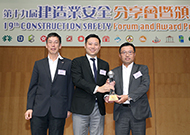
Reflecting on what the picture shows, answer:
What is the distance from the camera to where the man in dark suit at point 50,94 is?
A: 2018 millimetres

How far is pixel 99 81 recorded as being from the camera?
2211 millimetres

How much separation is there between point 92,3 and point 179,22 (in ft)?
7.05

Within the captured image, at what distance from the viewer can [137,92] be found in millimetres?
2209

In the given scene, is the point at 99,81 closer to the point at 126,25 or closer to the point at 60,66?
the point at 60,66

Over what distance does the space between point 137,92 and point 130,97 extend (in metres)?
0.11

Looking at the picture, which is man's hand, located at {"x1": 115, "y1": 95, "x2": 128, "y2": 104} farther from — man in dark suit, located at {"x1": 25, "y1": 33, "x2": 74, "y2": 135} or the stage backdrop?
the stage backdrop

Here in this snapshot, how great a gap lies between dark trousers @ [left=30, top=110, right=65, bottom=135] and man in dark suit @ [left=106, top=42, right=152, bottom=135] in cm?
73

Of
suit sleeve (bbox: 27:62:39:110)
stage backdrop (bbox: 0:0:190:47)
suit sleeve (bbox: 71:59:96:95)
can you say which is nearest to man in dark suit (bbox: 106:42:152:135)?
suit sleeve (bbox: 71:59:96:95)

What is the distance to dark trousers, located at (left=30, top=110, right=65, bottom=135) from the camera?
199cm

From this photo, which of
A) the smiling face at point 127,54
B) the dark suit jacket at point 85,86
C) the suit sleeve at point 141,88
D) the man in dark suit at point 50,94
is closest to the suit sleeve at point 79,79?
the dark suit jacket at point 85,86

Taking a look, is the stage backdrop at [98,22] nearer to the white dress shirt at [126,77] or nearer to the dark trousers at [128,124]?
the white dress shirt at [126,77]

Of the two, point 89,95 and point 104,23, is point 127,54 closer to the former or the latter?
point 89,95

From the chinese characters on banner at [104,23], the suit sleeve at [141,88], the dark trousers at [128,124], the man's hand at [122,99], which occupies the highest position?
the chinese characters on banner at [104,23]

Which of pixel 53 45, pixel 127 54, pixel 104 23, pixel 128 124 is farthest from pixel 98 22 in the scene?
pixel 128 124
